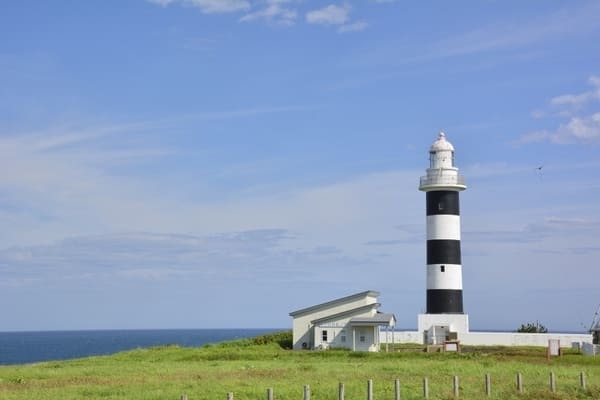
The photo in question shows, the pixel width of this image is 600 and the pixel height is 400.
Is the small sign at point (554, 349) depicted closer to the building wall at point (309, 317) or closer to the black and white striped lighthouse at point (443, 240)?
the black and white striped lighthouse at point (443, 240)

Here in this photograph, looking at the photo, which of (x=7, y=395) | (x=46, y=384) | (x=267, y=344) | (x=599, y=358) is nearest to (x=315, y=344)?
(x=267, y=344)

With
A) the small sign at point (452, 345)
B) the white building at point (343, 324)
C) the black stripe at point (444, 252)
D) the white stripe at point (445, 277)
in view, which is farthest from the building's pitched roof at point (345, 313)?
A: the small sign at point (452, 345)

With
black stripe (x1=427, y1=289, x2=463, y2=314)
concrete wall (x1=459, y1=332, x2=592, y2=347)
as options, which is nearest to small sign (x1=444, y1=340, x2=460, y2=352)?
concrete wall (x1=459, y1=332, x2=592, y2=347)

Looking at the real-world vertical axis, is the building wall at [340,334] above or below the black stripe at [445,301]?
below

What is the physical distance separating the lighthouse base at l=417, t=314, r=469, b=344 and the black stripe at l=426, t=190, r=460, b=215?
23.4 ft

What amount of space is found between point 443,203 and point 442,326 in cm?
842

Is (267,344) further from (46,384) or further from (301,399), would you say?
(301,399)

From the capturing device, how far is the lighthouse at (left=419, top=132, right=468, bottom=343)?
5912 cm

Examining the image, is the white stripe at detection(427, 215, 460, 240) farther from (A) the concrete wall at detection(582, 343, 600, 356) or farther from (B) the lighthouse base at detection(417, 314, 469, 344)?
(A) the concrete wall at detection(582, 343, 600, 356)

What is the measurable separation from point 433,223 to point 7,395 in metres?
36.7

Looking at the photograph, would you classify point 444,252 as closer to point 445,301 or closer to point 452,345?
point 445,301

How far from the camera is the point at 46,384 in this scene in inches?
1298

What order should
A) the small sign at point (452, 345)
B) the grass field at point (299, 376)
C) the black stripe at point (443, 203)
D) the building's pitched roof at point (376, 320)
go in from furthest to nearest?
the black stripe at point (443, 203) < the building's pitched roof at point (376, 320) < the small sign at point (452, 345) < the grass field at point (299, 376)

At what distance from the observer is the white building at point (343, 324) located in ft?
193
